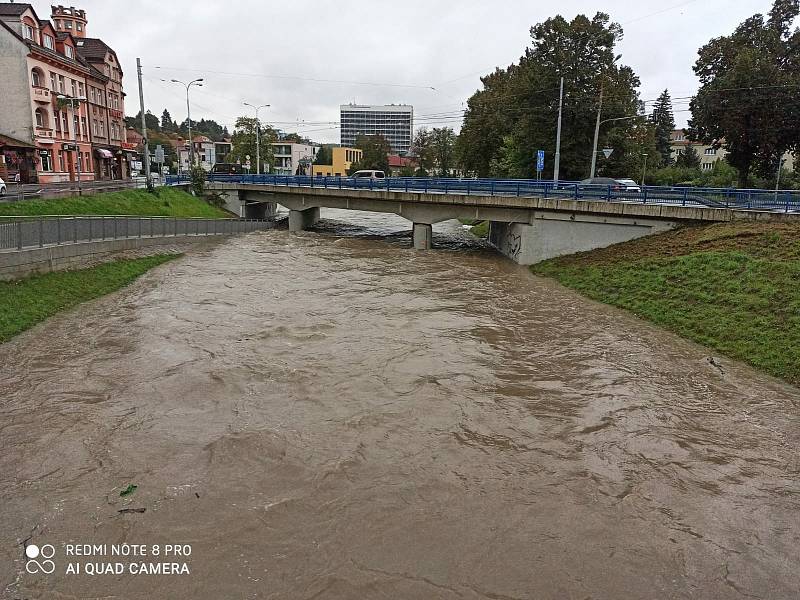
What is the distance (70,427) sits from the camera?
10.8 metres

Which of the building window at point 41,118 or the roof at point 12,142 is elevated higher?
the building window at point 41,118

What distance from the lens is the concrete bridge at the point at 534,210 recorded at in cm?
2764

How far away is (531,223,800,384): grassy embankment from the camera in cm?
1638

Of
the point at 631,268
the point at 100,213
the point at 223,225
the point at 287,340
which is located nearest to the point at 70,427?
the point at 287,340

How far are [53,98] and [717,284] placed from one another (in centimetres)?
5173

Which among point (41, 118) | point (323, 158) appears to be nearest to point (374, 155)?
point (323, 158)

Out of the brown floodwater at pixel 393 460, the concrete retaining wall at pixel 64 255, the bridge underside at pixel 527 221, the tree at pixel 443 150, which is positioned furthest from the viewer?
the tree at pixel 443 150

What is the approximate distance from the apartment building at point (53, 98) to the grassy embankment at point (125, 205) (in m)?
9.40

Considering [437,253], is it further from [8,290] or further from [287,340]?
[8,290]

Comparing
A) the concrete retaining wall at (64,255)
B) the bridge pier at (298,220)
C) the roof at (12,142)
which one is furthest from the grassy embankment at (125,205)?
the roof at (12,142)

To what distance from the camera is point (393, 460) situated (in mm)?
9969

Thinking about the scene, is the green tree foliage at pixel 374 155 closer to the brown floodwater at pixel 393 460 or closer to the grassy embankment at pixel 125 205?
the grassy embankment at pixel 125 205

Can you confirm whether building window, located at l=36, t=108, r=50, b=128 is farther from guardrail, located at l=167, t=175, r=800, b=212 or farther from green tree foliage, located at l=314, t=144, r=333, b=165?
green tree foliage, located at l=314, t=144, r=333, b=165

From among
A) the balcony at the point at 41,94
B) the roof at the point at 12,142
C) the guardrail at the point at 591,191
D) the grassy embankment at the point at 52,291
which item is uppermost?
the balcony at the point at 41,94
